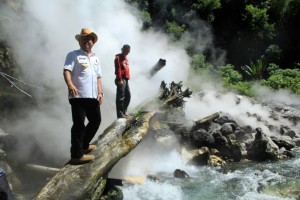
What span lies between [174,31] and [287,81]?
7383 mm

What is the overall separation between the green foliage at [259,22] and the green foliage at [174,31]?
5.16m

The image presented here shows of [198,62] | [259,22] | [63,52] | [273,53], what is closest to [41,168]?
[63,52]

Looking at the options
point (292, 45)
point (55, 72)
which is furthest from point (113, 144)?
point (292, 45)

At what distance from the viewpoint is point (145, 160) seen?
988 cm

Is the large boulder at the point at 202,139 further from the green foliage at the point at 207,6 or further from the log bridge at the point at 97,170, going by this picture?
the green foliage at the point at 207,6

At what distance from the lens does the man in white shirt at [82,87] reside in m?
4.24

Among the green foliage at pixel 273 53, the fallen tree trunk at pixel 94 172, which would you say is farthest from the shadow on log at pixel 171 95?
the green foliage at pixel 273 53

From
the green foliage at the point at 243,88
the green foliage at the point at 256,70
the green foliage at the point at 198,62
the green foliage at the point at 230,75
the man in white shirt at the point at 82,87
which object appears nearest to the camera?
the man in white shirt at the point at 82,87

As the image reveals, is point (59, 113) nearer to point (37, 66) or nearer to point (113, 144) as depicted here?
point (37, 66)

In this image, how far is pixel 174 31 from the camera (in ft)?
74.9

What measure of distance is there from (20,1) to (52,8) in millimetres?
1278

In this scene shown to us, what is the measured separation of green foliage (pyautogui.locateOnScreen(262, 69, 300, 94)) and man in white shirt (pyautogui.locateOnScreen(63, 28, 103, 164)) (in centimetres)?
1753

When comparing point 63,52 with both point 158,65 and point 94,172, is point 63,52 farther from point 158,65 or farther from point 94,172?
point 94,172

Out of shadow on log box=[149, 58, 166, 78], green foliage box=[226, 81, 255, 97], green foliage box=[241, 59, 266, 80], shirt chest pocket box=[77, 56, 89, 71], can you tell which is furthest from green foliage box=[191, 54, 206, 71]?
shirt chest pocket box=[77, 56, 89, 71]
